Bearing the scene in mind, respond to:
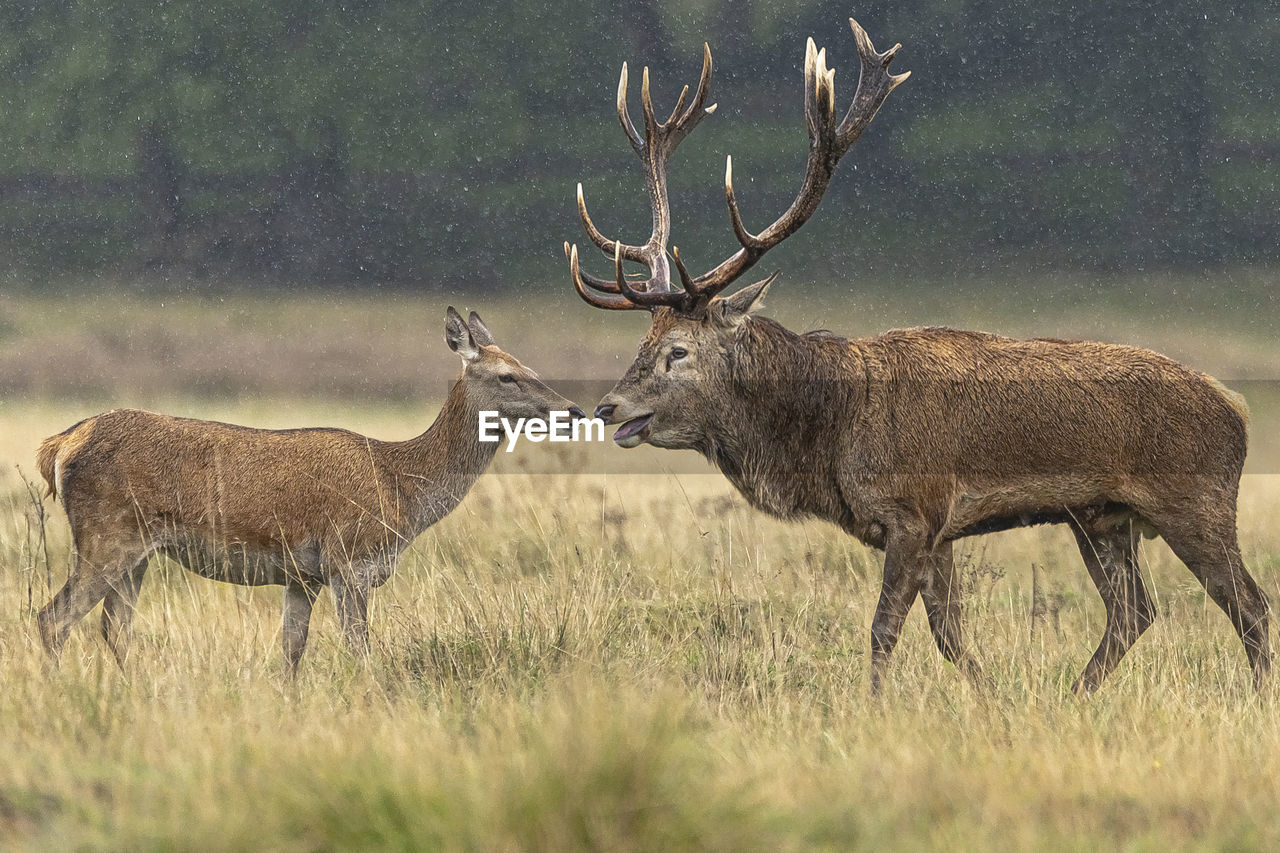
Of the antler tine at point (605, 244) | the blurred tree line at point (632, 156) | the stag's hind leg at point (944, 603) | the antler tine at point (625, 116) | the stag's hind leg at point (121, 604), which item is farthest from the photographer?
the blurred tree line at point (632, 156)

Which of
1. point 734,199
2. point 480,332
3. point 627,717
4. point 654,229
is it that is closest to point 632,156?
point 480,332

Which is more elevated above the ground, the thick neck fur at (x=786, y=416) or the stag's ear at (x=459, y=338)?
the stag's ear at (x=459, y=338)

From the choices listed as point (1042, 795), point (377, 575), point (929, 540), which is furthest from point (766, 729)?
point (377, 575)

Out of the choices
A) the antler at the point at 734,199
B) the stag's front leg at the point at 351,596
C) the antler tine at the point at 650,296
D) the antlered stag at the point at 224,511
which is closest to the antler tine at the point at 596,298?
the antler at the point at 734,199

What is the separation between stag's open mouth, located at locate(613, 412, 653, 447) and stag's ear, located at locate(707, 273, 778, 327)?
0.56 metres

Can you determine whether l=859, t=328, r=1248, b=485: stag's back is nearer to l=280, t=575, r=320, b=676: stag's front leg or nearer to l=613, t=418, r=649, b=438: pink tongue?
l=613, t=418, r=649, b=438: pink tongue

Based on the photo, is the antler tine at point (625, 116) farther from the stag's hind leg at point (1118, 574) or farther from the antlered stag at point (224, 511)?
the stag's hind leg at point (1118, 574)

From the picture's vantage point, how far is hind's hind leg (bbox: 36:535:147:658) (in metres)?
7.54

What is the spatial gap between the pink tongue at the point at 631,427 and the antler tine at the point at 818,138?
2.12ft

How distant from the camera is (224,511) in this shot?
775 cm

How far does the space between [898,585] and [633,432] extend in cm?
139

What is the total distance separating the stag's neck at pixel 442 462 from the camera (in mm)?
8258

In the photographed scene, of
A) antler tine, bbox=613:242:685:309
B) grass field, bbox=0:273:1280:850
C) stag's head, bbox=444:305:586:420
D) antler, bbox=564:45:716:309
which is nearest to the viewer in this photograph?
grass field, bbox=0:273:1280:850

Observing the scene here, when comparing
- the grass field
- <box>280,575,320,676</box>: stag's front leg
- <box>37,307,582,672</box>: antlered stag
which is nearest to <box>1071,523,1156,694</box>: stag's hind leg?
the grass field
